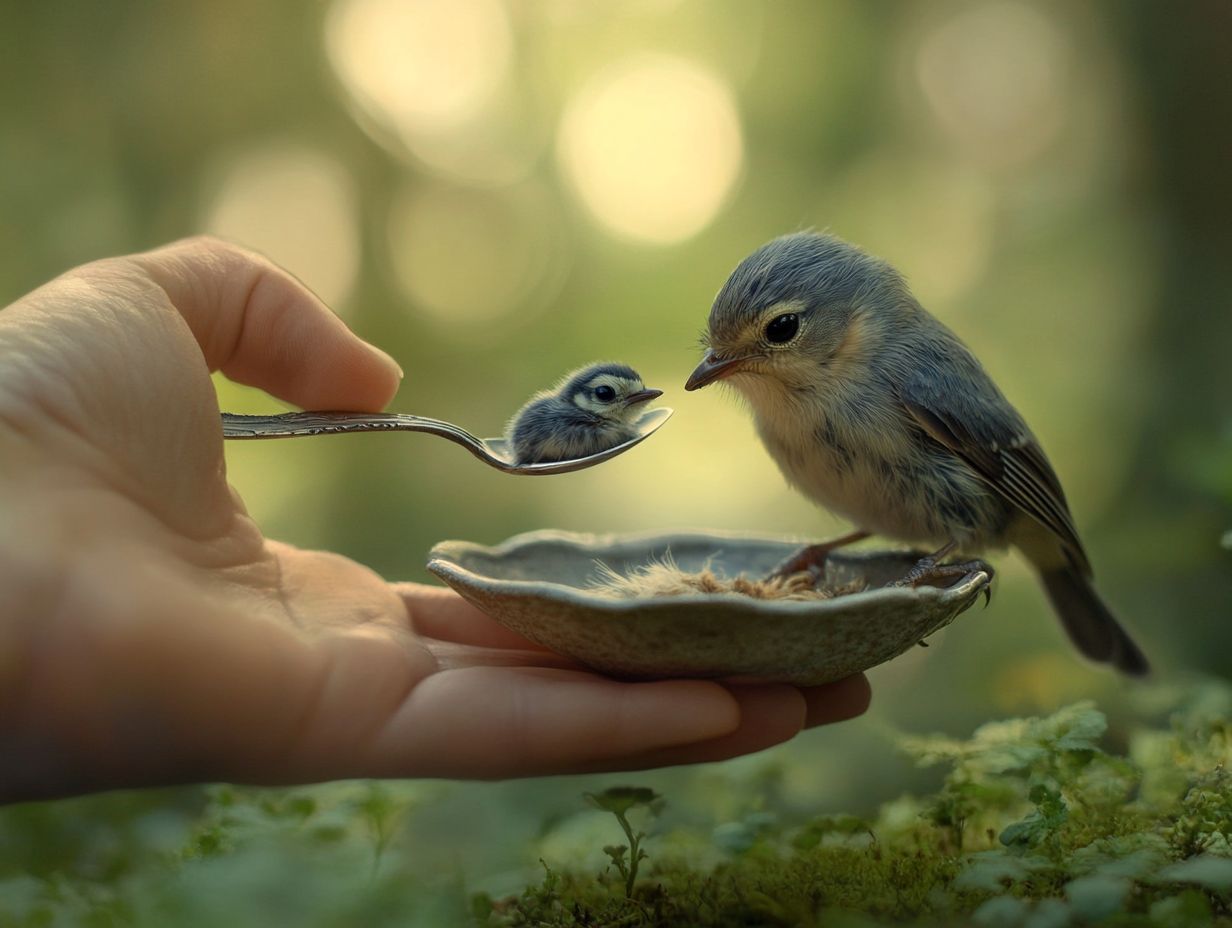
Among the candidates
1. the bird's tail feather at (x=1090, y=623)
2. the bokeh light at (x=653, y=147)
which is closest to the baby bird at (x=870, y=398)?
the bird's tail feather at (x=1090, y=623)

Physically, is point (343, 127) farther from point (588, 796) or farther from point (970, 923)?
point (970, 923)

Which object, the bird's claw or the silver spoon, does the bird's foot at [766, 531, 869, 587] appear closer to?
the bird's claw

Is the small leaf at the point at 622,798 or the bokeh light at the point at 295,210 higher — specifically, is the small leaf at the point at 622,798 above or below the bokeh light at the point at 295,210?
below

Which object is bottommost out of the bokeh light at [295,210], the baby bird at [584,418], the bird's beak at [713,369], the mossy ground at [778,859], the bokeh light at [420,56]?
the mossy ground at [778,859]

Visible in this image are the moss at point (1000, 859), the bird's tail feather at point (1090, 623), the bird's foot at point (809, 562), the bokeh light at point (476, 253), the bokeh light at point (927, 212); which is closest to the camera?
the moss at point (1000, 859)

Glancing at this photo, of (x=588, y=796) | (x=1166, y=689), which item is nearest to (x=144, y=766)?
(x=588, y=796)

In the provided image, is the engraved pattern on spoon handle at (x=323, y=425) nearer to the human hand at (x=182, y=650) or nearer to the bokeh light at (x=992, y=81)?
the human hand at (x=182, y=650)
